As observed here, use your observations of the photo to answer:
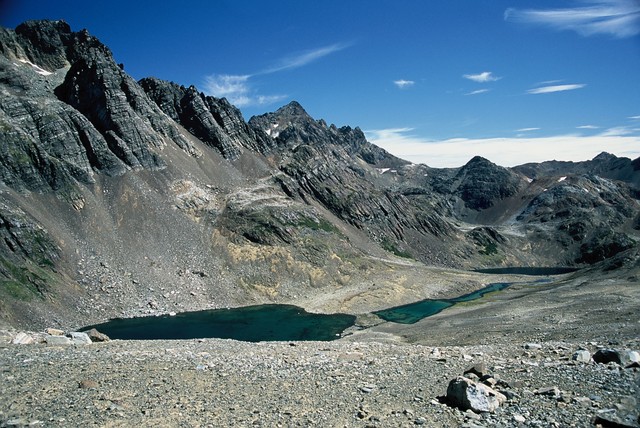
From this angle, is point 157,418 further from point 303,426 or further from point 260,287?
point 260,287

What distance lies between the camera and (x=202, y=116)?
17850 centimetres

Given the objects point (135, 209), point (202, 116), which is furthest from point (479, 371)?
point (202, 116)

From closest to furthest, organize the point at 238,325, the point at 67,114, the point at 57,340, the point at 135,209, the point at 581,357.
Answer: the point at 581,357 < the point at 57,340 < the point at 238,325 < the point at 135,209 < the point at 67,114

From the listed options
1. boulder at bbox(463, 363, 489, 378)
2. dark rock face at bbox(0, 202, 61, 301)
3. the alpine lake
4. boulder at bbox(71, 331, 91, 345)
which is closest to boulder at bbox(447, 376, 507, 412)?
boulder at bbox(463, 363, 489, 378)

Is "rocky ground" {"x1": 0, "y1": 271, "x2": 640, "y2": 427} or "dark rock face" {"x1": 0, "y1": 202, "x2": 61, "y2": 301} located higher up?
"dark rock face" {"x1": 0, "y1": 202, "x2": 61, "y2": 301}

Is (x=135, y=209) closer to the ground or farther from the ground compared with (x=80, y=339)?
farther from the ground

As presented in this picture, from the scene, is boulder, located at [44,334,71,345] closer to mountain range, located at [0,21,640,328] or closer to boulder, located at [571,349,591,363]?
mountain range, located at [0,21,640,328]

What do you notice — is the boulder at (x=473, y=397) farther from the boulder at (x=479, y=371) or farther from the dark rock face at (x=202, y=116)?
the dark rock face at (x=202, y=116)

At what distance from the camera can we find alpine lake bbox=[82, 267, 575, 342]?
75.8m

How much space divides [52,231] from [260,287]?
1968 inches

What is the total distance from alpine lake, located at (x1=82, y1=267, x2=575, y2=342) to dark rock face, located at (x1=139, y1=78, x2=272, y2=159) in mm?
94206

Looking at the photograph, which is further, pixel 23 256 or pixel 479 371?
pixel 23 256

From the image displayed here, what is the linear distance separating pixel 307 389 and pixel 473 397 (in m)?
9.46

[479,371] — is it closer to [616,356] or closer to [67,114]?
[616,356]
